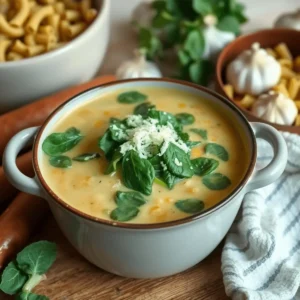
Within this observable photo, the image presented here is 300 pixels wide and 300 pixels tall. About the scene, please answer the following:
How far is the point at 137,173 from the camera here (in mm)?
921

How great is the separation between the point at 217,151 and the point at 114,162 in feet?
0.55

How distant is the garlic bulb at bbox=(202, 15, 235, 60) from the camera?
4.56 ft

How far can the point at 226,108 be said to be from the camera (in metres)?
1.07

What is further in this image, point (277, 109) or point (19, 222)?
point (277, 109)

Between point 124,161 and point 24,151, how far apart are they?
1.04 feet

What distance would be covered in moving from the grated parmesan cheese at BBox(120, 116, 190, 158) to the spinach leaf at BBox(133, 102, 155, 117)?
9 centimetres

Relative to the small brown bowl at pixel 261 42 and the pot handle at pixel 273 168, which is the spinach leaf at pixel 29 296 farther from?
the small brown bowl at pixel 261 42

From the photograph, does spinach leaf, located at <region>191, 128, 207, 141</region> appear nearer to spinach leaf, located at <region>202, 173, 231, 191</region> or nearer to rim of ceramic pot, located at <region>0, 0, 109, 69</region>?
spinach leaf, located at <region>202, 173, 231, 191</region>

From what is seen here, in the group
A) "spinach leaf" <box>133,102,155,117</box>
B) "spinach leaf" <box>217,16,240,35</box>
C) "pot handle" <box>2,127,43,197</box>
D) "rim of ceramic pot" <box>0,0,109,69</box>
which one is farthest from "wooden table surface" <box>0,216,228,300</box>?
"spinach leaf" <box>217,16,240,35</box>

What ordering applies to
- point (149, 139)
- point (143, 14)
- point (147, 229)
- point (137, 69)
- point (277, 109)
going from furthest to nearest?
point (143, 14)
point (137, 69)
point (277, 109)
point (149, 139)
point (147, 229)

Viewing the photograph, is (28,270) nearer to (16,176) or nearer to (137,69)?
(16,176)

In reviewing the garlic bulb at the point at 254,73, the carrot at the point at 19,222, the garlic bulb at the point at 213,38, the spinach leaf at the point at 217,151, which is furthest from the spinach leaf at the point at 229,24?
the carrot at the point at 19,222

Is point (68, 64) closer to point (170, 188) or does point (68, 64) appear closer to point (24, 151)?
point (24, 151)

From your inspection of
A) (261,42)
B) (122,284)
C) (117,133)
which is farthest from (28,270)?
(261,42)
